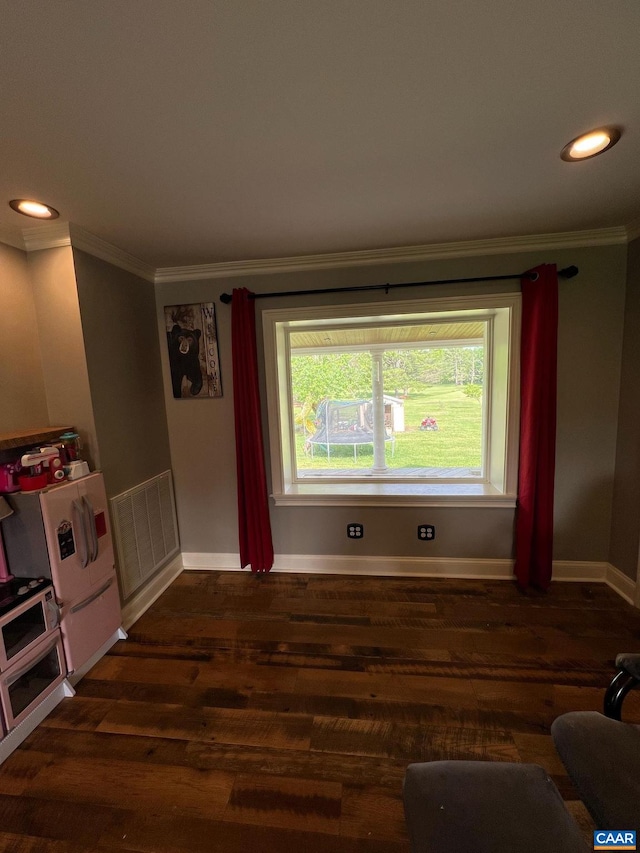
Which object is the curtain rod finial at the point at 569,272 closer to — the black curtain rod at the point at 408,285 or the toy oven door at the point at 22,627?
the black curtain rod at the point at 408,285

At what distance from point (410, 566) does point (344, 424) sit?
4.09 ft

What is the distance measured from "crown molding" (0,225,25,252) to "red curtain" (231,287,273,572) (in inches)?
47.0

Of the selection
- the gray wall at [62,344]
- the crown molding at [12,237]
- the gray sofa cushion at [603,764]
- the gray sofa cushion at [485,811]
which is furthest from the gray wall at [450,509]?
the gray sofa cushion at [485,811]

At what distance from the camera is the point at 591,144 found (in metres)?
1.33

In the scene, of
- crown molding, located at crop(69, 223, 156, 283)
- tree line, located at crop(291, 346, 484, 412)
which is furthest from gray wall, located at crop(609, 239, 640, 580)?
crown molding, located at crop(69, 223, 156, 283)

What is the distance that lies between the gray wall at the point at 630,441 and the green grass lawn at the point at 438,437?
88 cm

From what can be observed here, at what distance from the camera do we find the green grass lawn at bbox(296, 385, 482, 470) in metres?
2.70

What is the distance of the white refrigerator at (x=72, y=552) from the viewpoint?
5.34 ft

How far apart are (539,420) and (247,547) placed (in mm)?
2312

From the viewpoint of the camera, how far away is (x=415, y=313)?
2412 mm

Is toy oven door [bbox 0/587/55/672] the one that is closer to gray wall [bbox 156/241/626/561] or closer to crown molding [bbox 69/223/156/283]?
gray wall [bbox 156/241/626/561]

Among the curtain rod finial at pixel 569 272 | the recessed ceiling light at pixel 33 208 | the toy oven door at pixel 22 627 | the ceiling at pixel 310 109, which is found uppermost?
the recessed ceiling light at pixel 33 208

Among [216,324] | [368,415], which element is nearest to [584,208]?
[368,415]

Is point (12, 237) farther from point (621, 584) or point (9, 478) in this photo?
point (621, 584)
